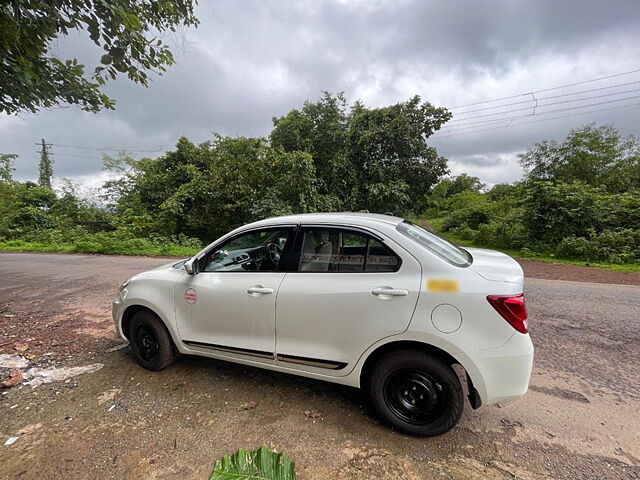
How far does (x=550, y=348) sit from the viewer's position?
140 inches

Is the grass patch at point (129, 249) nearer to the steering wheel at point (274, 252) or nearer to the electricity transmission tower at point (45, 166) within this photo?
the steering wheel at point (274, 252)

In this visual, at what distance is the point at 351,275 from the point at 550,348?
3033 millimetres

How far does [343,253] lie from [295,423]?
1.42 metres

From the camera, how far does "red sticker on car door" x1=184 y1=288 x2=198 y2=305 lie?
2807 mm

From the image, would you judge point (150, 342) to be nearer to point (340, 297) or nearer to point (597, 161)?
point (340, 297)

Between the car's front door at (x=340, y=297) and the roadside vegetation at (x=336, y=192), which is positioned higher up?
the roadside vegetation at (x=336, y=192)

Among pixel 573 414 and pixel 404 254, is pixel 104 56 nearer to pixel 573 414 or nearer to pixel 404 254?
pixel 404 254

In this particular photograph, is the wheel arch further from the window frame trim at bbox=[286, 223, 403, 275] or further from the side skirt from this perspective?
the window frame trim at bbox=[286, 223, 403, 275]

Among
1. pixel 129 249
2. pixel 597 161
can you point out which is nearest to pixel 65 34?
pixel 129 249

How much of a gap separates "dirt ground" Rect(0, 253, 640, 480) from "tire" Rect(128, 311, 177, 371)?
13cm

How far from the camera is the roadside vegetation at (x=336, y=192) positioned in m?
11.3

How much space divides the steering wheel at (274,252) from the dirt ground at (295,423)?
1254mm

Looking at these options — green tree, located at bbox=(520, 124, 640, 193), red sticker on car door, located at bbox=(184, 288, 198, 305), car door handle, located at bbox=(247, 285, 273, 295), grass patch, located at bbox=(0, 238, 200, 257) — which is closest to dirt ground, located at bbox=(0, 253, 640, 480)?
red sticker on car door, located at bbox=(184, 288, 198, 305)

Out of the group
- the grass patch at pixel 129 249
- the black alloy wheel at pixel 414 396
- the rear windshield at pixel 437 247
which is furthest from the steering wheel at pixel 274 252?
the grass patch at pixel 129 249
